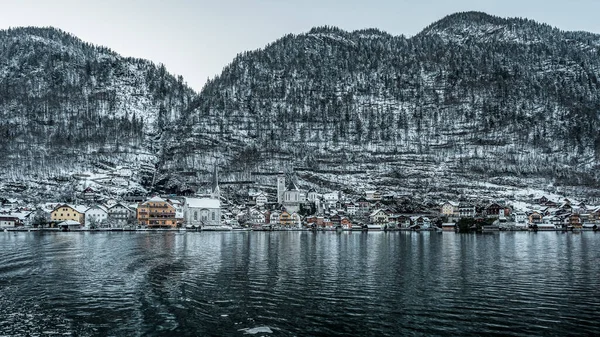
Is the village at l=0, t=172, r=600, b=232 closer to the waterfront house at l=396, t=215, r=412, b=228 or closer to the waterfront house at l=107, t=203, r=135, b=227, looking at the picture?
the waterfront house at l=107, t=203, r=135, b=227

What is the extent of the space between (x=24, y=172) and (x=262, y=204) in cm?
10787

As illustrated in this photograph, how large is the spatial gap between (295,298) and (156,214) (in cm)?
11978

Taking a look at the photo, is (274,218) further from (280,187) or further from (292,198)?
(280,187)

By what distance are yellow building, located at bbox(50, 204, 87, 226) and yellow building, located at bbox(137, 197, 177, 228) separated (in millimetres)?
16020

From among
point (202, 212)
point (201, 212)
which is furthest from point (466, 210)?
point (201, 212)

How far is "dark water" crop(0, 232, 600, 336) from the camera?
2055 centimetres

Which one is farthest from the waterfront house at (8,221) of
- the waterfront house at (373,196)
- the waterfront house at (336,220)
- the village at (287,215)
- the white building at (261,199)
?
the waterfront house at (373,196)

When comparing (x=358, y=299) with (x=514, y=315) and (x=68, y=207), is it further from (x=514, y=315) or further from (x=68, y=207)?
(x=68, y=207)

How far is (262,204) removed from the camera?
180 meters

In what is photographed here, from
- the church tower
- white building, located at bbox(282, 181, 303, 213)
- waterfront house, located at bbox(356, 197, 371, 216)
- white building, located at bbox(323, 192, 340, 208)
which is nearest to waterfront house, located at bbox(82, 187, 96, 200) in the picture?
the church tower

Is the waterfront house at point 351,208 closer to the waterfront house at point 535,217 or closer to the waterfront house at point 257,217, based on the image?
the waterfront house at point 257,217

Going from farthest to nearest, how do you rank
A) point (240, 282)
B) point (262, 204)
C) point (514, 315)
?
point (262, 204) < point (240, 282) < point (514, 315)

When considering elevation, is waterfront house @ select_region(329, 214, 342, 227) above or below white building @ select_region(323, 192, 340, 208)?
below

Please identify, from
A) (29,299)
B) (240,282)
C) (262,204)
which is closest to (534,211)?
(262,204)
